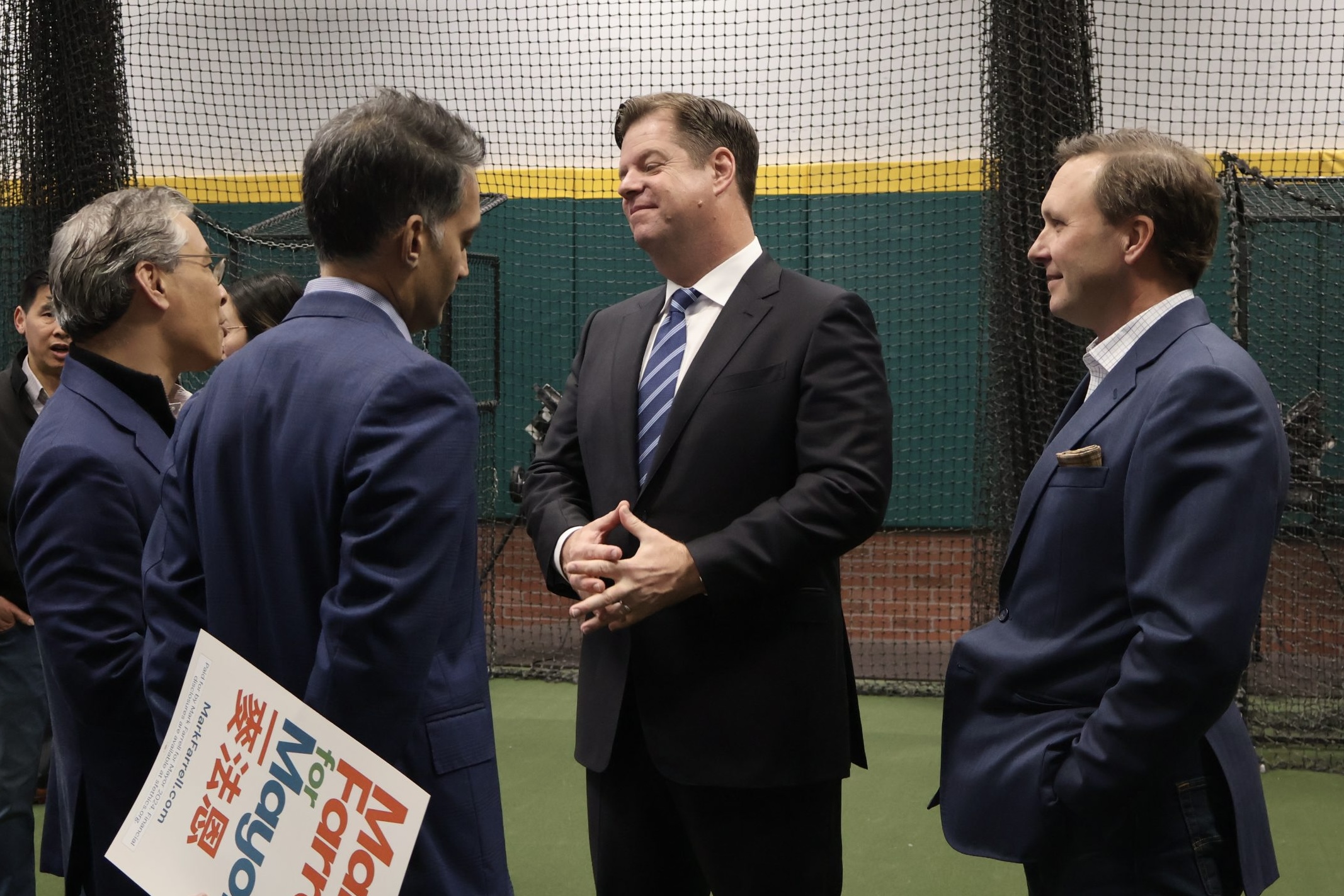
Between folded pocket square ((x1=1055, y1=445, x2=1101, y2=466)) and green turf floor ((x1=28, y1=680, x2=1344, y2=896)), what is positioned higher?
folded pocket square ((x1=1055, y1=445, x2=1101, y2=466))

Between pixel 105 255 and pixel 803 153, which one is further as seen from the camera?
pixel 803 153

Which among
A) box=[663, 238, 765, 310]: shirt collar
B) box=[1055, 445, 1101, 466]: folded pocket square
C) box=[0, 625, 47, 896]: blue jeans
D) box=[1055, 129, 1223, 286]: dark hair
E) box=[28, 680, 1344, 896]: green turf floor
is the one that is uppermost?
box=[1055, 129, 1223, 286]: dark hair

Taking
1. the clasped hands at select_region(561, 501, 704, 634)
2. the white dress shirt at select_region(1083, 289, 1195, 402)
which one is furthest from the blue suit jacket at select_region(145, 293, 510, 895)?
the white dress shirt at select_region(1083, 289, 1195, 402)

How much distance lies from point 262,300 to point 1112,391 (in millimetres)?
1942

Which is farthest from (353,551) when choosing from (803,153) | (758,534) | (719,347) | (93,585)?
(803,153)

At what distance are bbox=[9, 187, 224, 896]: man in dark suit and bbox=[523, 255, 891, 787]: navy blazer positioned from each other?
25.2 inches

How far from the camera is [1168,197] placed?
1464 millimetres

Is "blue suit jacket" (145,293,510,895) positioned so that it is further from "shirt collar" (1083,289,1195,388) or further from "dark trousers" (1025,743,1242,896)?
"shirt collar" (1083,289,1195,388)

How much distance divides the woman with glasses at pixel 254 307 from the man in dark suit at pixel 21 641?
36 cm

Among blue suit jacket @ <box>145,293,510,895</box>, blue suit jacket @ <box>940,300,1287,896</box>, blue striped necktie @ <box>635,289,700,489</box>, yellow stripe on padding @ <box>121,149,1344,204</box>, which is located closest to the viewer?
blue suit jacket @ <box>145,293,510,895</box>

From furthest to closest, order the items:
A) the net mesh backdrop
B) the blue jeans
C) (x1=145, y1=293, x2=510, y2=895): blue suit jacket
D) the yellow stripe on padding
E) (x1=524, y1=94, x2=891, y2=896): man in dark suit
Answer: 1. the yellow stripe on padding
2. the net mesh backdrop
3. the blue jeans
4. (x1=524, y1=94, x2=891, y2=896): man in dark suit
5. (x1=145, y1=293, x2=510, y2=895): blue suit jacket

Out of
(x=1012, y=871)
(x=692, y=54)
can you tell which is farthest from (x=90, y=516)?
Result: (x=692, y=54)

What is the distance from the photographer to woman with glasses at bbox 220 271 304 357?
103 inches

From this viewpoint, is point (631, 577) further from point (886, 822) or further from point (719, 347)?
point (886, 822)
